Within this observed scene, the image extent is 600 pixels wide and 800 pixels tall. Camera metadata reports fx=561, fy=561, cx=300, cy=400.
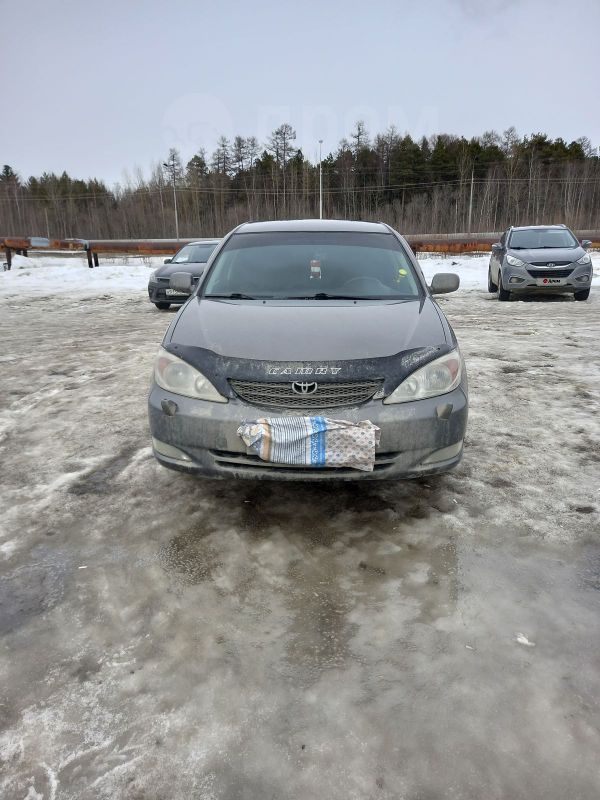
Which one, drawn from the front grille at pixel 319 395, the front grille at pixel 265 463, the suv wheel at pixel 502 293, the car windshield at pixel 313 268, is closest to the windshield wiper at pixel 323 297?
the car windshield at pixel 313 268

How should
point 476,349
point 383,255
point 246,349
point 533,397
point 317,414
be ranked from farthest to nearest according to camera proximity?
point 476,349 < point 533,397 < point 383,255 < point 246,349 < point 317,414

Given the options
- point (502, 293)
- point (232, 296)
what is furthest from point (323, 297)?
point (502, 293)

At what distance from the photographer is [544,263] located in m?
11.4

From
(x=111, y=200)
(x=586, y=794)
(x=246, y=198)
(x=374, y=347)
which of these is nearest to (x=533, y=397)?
(x=374, y=347)

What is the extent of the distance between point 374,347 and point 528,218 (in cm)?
5906

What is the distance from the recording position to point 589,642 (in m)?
2.15

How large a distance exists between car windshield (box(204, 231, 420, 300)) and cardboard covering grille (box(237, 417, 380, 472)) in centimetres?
134

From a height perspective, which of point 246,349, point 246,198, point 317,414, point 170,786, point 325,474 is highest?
point 246,198

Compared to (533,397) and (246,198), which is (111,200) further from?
(533,397)

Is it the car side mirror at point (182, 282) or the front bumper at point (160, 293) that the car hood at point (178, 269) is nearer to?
the front bumper at point (160, 293)

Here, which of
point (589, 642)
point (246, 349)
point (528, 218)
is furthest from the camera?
point (528, 218)

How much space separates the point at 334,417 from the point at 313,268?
1.73 m

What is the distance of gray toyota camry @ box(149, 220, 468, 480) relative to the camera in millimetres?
2729

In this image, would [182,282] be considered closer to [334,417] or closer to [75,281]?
[334,417]
